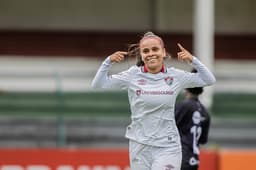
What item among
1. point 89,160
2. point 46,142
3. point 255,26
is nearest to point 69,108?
point 46,142

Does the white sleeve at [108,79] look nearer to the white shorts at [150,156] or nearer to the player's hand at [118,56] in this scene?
the player's hand at [118,56]

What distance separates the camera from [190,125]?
9.06 m

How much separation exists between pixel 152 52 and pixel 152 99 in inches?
14.6

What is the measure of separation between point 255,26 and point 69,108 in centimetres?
748

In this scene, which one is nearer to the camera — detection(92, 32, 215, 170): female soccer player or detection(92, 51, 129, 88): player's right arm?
detection(92, 32, 215, 170): female soccer player

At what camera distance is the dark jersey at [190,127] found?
9.02 m

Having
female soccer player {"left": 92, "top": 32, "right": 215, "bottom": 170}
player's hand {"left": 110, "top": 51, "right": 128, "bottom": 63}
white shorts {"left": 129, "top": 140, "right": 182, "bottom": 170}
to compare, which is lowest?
white shorts {"left": 129, "top": 140, "right": 182, "bottom": 170}

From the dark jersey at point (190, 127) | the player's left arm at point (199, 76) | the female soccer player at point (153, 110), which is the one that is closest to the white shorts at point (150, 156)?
the female soccer player at point (153, 110)

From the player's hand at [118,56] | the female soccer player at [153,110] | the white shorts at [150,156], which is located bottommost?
the white shorts at [150,156]

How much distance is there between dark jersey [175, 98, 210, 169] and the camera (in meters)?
9.02

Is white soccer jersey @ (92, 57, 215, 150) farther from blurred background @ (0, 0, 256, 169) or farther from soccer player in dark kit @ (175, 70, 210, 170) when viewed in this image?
blurred background @ (0, 0, 256, 169)

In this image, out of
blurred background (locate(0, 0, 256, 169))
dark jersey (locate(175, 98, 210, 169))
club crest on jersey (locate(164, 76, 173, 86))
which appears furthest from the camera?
blurred background (locate(0, 0, 256, 169))

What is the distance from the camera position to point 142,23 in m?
20.3

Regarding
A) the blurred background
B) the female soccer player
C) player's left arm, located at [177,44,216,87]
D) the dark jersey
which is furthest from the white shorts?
the blurred background
